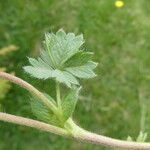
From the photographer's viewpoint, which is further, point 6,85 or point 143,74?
point 143,74

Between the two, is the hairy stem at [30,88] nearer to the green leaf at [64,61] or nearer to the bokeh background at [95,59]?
the green leaf at [64,61]

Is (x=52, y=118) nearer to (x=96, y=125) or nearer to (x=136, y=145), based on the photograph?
(x=136, y=145)

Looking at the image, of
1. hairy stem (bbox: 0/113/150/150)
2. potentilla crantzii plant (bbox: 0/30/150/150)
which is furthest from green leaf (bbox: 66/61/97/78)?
hairy stem (bbox: 0/113/150/150)

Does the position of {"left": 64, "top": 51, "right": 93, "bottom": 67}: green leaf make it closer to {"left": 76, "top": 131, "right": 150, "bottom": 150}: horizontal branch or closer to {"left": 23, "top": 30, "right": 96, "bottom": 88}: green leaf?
{"left": 23, "top": 30, "right": 96, "bottom": 88}: green leaf

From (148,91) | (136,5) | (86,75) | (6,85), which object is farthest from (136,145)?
(136,5)

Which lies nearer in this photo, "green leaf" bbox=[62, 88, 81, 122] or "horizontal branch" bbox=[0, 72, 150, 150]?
"horizontal branch" bbox=[0, 72, 150, 150]

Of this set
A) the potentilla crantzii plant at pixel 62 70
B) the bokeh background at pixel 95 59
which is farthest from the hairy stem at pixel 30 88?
the bokeh background at pixel 95 59
